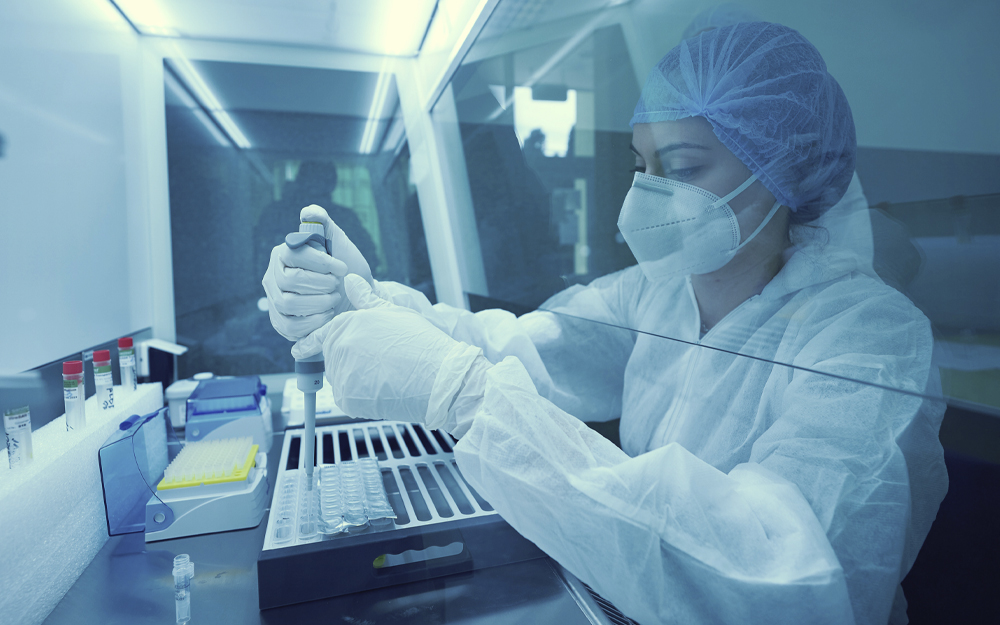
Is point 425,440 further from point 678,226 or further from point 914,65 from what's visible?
point 914,65

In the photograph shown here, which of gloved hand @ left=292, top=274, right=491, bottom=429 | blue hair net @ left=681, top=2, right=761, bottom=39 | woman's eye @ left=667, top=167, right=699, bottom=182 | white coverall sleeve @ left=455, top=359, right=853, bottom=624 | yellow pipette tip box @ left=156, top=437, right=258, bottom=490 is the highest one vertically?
blue hair net @ left=681, top=2, right=761, bottom=39

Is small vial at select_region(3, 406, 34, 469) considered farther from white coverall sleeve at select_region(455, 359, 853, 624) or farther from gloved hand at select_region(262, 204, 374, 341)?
white coverall sleeve at select_region(455, 359, 853, 624)

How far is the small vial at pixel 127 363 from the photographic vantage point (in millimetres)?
1275

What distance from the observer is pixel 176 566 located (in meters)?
0.69

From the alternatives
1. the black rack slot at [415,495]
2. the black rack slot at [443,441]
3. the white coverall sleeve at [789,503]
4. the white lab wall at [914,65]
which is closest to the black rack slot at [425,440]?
the black rack slot at [443,441]

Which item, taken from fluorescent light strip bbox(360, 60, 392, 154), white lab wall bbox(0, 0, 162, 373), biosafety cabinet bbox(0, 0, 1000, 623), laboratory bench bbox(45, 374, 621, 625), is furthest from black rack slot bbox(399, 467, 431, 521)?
fluorescent light strip bbox(360, 60, 392, 154)

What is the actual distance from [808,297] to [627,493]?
0.33m

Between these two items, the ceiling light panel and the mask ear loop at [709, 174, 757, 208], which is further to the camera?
the ceiling light panel

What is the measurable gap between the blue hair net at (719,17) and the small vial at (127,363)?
145cm

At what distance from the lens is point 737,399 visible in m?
0.74

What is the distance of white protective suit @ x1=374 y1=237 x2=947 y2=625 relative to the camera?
48 centimetres

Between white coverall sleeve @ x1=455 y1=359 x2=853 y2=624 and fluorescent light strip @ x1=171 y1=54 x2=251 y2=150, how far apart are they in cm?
167

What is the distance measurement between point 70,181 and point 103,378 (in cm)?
58

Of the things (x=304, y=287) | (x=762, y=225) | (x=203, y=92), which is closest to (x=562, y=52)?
(x=762, y=225)
